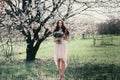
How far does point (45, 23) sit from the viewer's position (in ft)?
86.0

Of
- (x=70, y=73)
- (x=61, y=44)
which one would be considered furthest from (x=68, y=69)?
(x=61, y=44)

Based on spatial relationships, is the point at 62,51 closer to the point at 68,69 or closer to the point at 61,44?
the point at 61,44

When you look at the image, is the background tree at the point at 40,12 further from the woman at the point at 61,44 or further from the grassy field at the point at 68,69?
the woman at the point at 61,44

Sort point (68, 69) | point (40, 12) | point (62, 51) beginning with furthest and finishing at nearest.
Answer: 1. point (40, 12)
2. point (68, 69)
3. point (62, 51)

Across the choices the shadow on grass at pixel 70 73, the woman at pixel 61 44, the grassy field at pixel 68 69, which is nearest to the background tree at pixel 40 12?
the grassy field at pixel 68 69

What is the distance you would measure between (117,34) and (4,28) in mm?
76058

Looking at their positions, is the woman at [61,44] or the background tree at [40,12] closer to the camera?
the woman at [61,44]

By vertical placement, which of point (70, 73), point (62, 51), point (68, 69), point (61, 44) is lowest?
point (68, 69)

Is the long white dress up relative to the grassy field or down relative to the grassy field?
up

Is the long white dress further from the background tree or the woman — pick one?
the background tree

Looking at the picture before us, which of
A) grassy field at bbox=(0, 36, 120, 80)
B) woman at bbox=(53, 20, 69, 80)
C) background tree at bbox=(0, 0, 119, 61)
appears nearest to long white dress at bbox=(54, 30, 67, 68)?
woman at bbox=(53, 20, 69, 80)

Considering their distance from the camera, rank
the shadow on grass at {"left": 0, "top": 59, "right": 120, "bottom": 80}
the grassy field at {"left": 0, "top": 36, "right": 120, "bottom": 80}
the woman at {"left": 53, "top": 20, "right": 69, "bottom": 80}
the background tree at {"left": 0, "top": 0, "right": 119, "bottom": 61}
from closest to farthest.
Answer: the woman at {"left": 53, "top": 20, "right": 69, "bottom": 80}
the shadow on grass at {"left": 0, "top": 59, "right": 120, "bottom": 80}
the grassy field at {"left": 0, "top": 36, "right": 120, "bottom": 80}
the background tree at {"left": 0, "top": 0, "right": 119, "bottom": 61}

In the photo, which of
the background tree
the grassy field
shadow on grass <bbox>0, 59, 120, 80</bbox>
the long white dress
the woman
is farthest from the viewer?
the background tree

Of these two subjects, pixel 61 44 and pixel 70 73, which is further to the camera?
pixel 70 73
